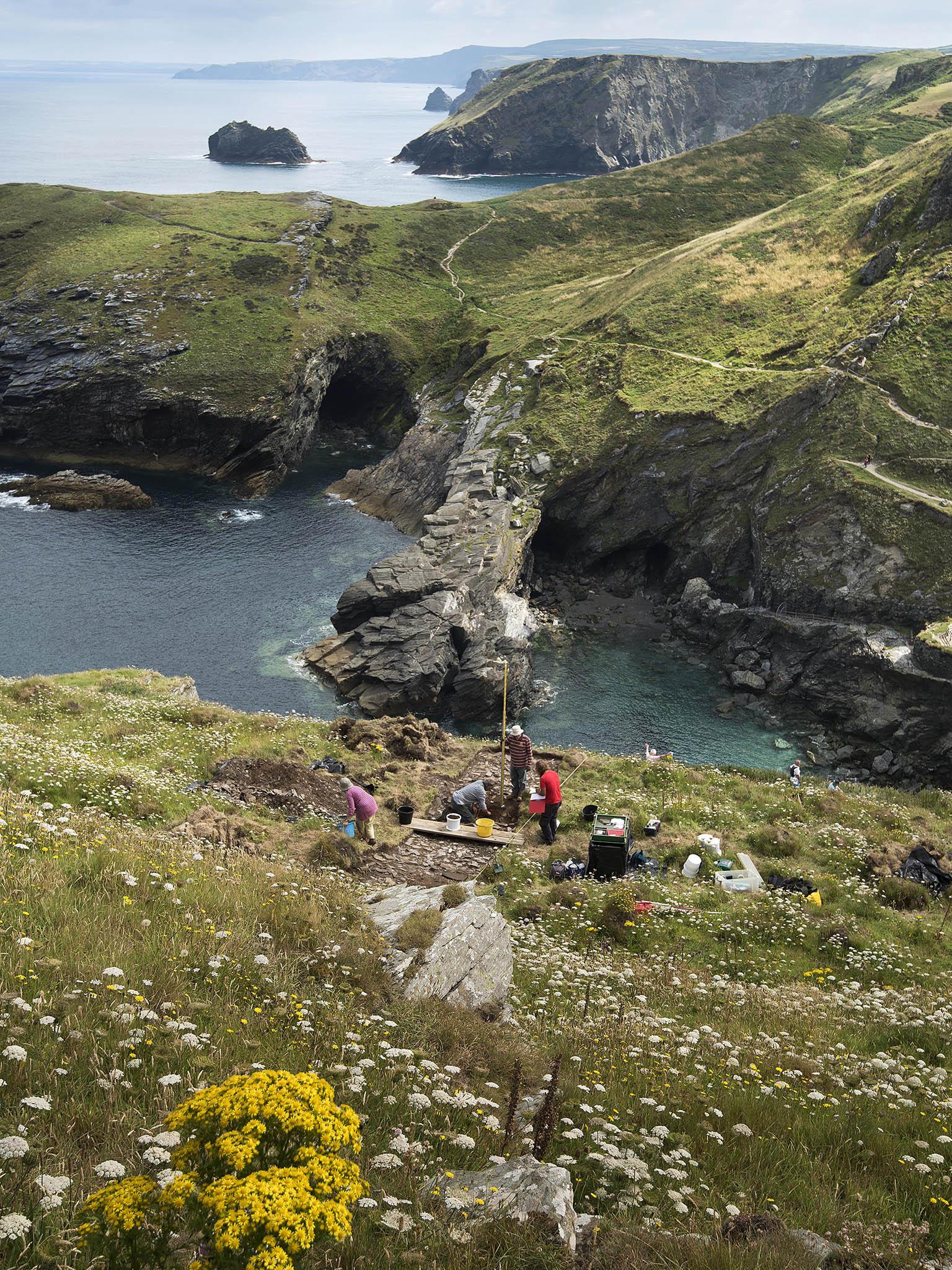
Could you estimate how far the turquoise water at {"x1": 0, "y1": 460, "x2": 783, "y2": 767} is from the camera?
5500 centimetres

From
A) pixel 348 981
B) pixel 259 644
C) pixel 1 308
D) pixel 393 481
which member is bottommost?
pixel 259 644

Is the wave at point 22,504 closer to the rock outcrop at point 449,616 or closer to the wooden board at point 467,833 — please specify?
the rock outcrop at point 449,616

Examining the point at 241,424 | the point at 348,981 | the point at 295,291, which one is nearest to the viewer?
the point at 348,981

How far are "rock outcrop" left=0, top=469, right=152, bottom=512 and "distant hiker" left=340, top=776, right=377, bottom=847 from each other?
228ft

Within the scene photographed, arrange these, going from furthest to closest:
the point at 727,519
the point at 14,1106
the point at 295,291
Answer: the point at 295,291 → the point at 727,519 → the point at 14,1106

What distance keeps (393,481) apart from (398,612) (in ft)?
110

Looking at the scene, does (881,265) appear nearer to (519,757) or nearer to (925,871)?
(519,757)

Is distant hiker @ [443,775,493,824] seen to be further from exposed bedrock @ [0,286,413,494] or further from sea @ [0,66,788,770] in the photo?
exposed bedrock @ [0,286,413,494]

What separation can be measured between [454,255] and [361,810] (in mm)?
134946

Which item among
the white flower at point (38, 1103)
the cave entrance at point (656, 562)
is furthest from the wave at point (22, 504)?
the white flower at point (38, 1103)

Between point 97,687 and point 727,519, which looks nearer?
point 97,687

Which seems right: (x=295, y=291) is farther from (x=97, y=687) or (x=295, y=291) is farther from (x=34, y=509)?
(x=97, y=687)

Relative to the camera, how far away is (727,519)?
69.9 meters

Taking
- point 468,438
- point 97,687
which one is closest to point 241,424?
point 468,438
